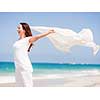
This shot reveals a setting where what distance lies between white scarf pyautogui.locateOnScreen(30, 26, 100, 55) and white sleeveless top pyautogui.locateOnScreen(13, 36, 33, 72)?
0.16 metres

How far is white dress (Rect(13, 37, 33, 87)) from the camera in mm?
2496

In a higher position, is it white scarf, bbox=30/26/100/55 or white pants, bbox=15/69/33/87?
white scarf, bbox=30/26/100/55

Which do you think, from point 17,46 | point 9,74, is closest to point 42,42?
point 17,46

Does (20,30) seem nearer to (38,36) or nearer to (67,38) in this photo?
(38,36)

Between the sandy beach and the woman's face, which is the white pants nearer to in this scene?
the sandy beach

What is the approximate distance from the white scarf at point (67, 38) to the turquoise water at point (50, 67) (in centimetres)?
13

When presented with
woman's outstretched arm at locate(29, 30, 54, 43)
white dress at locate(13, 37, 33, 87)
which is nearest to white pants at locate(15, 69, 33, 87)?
white dress at locate(13, 37, 33, 87)

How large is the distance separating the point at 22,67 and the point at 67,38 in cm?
44

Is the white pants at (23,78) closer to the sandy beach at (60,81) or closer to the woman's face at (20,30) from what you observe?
the sandy beach at (60,81)

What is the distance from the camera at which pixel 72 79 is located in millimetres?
2490

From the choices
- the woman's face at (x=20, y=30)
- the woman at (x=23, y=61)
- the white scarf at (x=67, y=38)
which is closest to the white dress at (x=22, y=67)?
the woman at (x=23, y=61)

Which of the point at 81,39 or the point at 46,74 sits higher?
the point at 81,39
